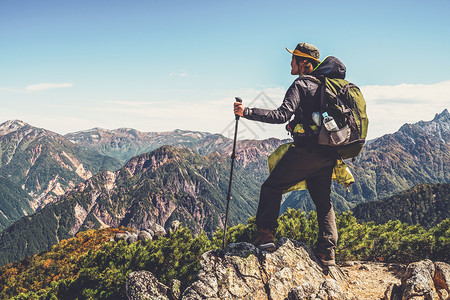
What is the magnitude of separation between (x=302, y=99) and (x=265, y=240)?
4.10m

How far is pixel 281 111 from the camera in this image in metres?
6.15

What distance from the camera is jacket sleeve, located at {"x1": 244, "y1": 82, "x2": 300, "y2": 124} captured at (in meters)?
6.10

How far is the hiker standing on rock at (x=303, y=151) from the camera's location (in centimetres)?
638

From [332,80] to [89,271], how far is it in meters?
10.7

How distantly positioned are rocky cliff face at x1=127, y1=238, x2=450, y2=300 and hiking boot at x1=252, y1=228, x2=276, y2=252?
0.16 meters

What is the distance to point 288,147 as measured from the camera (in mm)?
7164

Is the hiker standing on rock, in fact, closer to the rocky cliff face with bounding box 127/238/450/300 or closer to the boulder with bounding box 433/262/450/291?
the rocky cliff face with bounding box 127/238/450/300

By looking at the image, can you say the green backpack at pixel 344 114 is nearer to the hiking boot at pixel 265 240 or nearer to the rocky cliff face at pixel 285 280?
the hiking boot at pixel 265 240

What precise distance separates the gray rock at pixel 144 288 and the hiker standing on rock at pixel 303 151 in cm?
310

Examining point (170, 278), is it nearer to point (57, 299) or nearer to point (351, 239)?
point (57, 299)

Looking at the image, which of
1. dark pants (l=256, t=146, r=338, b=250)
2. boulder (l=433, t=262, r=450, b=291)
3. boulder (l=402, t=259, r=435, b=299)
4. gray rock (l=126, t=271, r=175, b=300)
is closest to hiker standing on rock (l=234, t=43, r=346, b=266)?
dark pants (l=256, t=146, r=338, b=250)

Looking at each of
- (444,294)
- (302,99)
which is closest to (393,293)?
(444,294)

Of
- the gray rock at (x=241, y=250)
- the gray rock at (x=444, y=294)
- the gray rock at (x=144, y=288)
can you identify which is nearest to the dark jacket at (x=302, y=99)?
the gray rock at (x=241, y=250)

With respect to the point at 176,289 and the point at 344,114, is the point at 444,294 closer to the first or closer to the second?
the point at 344,114
